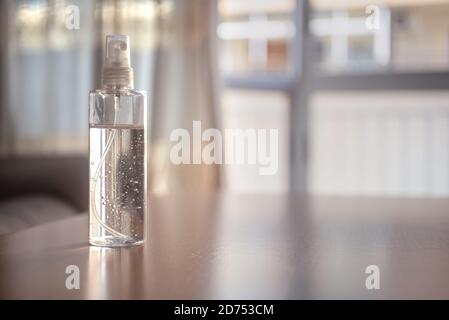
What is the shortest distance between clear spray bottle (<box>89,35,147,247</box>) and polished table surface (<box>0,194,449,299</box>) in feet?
0.09

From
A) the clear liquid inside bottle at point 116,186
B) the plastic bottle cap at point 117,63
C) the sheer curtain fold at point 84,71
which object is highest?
the sheer curtain fold at point 84,71

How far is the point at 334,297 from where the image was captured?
0.46 meters

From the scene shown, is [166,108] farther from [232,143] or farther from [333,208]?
[333,208]

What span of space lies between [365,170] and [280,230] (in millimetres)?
2031

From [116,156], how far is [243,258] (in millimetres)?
175

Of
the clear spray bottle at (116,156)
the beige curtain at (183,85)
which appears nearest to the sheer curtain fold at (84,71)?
the beige curtain at (183,85)

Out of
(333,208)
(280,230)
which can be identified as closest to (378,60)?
(333,208)

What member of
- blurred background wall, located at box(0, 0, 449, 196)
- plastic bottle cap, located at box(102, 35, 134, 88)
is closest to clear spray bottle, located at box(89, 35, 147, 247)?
plastic bottle cap, located at box(102, 35, 134, 88)

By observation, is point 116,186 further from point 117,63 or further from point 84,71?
point 84,71

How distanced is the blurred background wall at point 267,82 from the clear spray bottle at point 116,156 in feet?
5.63

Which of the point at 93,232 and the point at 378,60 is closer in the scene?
the point at 93,232

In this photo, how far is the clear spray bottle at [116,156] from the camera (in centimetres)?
65

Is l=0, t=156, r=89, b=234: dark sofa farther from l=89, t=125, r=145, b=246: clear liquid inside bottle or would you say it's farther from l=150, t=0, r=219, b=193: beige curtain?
l=89, t=125, r=145, b=246: clear liquid inside bottle

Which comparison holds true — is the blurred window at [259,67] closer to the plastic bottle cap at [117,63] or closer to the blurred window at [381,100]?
the blurred window at [381,100]
